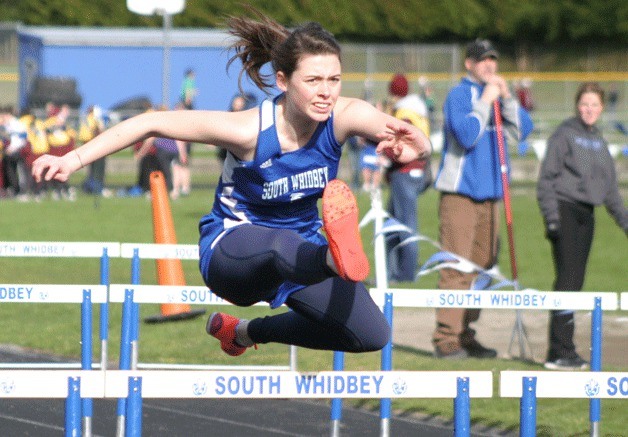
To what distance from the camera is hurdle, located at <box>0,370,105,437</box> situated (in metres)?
4.80

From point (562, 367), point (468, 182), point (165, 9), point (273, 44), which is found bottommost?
point (562, 367)

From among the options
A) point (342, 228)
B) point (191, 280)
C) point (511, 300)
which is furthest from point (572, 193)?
point (191, 280)

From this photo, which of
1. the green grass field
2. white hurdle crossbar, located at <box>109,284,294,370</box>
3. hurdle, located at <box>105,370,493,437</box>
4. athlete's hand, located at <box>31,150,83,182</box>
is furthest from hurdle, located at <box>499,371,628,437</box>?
the green grass field

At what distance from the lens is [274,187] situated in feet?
19.5

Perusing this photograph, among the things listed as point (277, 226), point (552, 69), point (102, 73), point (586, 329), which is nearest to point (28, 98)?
point (102, 73)

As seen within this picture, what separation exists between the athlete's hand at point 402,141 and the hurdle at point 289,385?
3.32 feet

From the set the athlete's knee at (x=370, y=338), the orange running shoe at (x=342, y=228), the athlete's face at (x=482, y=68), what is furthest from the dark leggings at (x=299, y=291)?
the athlete's face at (x=482, y=68)

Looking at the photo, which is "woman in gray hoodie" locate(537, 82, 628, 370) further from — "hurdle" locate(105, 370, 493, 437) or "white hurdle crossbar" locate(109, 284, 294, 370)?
"hurdle" locate(105, 370, 493, 437)

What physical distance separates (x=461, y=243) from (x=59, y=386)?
590 cm

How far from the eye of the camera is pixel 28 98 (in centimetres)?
3556

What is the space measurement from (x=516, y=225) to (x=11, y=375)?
1774 cm

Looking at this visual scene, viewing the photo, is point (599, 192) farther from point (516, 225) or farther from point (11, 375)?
point (516, 225)

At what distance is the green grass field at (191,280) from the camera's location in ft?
29.1

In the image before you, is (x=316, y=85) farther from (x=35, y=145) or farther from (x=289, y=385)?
(x=35, y=145)
